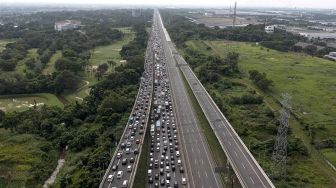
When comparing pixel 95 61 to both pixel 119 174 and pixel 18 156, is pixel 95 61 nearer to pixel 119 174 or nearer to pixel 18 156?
pixel 18 156

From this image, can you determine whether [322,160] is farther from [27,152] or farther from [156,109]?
[27,152]

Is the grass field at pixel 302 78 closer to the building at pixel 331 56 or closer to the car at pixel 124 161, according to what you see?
the building at pixel 331 56

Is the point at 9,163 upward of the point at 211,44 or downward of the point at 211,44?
downward

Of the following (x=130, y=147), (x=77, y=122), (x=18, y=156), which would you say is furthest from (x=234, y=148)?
(x=18, y=156)

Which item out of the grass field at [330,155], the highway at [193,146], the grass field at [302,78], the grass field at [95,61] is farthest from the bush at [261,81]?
the grass field at [95,61]

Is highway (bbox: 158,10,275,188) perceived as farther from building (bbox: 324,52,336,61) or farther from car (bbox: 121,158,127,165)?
building (bbox: 324,52,336,61)

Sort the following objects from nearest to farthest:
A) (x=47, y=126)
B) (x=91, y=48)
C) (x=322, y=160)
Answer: (x=322, y=160)
(x=47, y=126)
(x=91, y=48)

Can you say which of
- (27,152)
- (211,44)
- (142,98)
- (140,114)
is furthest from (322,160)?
(211,44)

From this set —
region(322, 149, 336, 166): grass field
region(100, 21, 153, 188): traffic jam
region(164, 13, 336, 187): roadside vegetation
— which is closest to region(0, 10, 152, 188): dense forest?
region(100, 21, 153, 188): traffic jam
